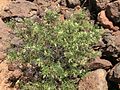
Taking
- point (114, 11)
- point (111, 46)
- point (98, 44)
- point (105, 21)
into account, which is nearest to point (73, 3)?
point (105, 21)

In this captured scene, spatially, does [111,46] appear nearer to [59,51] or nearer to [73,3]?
[59,51]

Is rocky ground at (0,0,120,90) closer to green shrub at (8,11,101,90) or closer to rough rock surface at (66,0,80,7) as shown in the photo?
rough rock surface at (66,0,80,7)

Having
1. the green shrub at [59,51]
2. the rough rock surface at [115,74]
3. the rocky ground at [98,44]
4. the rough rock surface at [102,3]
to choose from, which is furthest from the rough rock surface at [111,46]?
the rough rock surface at [102,3]

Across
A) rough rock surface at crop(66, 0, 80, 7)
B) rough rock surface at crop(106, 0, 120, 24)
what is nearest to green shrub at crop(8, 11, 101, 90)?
rough rock surface at crop(106, 0, 120, 24)

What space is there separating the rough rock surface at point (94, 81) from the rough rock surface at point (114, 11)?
9.35 ft

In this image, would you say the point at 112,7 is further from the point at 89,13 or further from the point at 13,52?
the point at 13,52

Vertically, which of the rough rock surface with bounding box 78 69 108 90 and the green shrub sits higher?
the green shrub

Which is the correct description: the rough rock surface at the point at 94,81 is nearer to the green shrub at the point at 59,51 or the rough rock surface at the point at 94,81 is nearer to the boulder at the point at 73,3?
the green shrub at the point at 59,51

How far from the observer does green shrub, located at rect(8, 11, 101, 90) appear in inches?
594

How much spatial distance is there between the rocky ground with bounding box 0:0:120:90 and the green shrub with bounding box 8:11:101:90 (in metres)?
0.54

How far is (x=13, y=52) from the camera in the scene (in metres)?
16.1

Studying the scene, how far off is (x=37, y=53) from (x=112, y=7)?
4.07 meters

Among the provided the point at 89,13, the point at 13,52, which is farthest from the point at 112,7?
the point at 13,52

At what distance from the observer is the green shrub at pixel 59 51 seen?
49.5ft
